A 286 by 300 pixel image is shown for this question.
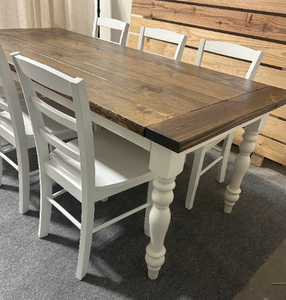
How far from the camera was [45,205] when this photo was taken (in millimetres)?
1316

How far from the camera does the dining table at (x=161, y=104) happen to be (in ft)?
2.91

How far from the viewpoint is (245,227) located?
1.59 m

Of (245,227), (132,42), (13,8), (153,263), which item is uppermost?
(13,8)

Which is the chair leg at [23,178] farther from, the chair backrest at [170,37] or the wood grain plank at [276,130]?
the wood grain plank at [276,130]

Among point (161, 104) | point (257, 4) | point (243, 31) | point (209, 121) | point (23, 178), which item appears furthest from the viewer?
point (243, 31)

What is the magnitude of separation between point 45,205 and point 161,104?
0.73 m

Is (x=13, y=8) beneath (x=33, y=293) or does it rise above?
above

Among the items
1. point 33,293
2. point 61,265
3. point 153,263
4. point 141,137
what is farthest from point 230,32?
point 33,293

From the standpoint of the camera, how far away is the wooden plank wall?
195 centimetres

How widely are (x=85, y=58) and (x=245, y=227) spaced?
129 cm

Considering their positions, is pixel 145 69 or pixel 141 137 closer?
pixel 141 137

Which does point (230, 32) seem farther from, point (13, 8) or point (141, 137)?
point (13, 8)

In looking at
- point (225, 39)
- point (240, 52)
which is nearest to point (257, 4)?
point (225, 39)

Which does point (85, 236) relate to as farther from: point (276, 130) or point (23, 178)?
point (276, 130)
